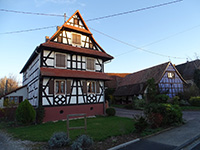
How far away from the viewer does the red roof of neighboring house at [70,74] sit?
12.3 meters

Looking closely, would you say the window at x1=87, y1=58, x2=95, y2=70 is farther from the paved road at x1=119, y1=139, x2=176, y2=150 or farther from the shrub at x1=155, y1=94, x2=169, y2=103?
the shrub at x1=155, y1=94, x2=169, y2=103

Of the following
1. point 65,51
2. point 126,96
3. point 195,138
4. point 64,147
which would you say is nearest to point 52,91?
point 65,51

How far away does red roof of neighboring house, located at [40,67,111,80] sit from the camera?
12.3 metres

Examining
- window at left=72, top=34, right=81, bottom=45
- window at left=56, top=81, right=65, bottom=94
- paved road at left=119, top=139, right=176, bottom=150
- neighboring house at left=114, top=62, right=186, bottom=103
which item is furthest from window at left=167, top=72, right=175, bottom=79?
paved road at left=119, top=139, right=176, bottom=150

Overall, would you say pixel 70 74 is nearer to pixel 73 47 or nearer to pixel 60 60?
pixel 60 60

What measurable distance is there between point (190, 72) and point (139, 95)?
17.7 meters

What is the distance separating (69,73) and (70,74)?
17 centimetres

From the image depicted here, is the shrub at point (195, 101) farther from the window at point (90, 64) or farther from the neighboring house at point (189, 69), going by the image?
the window at point (90, 64)

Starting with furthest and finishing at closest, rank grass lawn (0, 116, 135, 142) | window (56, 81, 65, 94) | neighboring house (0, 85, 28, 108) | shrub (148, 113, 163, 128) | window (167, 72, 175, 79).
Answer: window (167, 72, 175, 79), neighboring house (0, 85, 28, 108), window (56, 81, 65, 94), shrub (148, 113, 163, 128), grass lawn (0, 116, 135, 142)

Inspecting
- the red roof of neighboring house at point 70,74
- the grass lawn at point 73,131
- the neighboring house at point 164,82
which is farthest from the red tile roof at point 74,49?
the neighboring house at point 164,82

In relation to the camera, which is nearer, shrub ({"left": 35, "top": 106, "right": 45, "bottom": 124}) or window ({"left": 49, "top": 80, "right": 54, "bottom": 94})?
shrub ({"left": 35, "top": 106, "right": 45, "bottom": 124})

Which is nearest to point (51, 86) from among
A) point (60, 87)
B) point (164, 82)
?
point (60, 87)

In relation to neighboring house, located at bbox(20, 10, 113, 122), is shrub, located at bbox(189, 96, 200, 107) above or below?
below

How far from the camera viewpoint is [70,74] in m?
13.4
